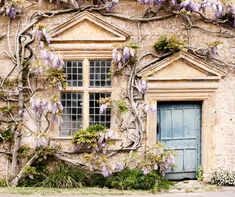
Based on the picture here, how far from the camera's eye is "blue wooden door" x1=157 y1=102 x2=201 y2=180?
1336cm

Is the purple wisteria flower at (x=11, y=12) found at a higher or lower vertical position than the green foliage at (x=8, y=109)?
higher

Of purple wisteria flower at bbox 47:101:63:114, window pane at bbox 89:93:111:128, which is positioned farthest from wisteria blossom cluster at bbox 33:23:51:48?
window pane at bbox 89:93:111:128

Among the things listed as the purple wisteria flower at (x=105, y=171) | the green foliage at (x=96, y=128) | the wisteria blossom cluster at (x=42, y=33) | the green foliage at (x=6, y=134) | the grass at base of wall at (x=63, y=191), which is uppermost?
the wisteria blossom cluster at (x=42, y=33)

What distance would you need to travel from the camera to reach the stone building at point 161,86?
1309 cm

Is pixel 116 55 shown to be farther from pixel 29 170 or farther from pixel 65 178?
pixel 29 170

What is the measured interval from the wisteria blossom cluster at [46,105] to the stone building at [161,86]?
0.50 m

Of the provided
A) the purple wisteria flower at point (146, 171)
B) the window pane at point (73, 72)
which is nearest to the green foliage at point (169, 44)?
the window pane at point (73, 72)

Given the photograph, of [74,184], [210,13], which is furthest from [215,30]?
[74,184]

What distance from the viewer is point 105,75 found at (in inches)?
520

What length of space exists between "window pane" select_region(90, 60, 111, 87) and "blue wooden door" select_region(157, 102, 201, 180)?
4.37 ft

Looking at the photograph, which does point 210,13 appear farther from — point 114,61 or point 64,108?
point 64,108

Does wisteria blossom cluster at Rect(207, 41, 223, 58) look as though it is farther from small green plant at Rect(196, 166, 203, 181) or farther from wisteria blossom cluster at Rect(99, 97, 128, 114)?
small green plant at Rect(196, 166, 203, 181)

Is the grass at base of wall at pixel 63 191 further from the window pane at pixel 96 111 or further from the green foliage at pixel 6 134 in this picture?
the window pane at pixel 96 111

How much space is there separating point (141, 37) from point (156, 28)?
395 mm
